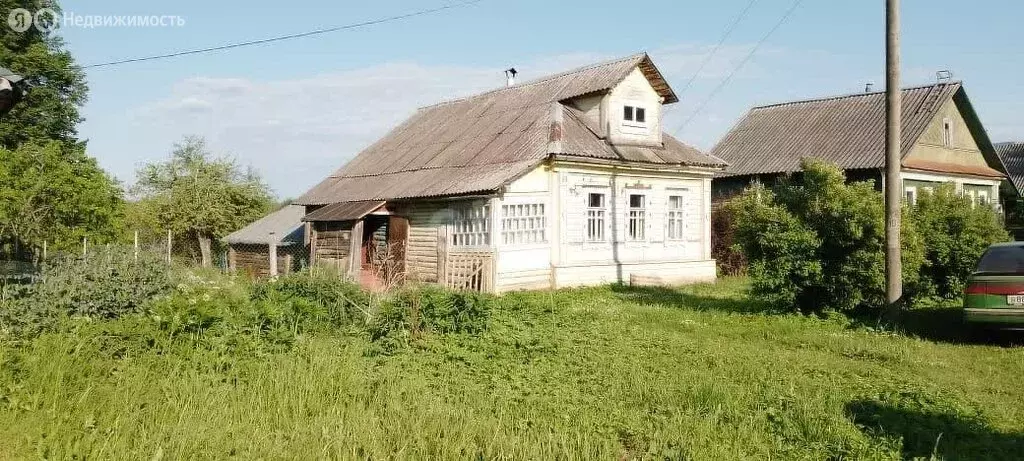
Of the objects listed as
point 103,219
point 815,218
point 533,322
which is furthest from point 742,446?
point 103,219

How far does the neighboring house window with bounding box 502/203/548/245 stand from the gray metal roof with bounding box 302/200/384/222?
3.89m

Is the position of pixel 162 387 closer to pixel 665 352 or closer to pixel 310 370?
pixel 310 370

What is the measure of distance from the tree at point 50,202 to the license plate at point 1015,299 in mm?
17443

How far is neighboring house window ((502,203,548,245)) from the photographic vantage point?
59.5 feet

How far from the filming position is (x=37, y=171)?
16.9 m

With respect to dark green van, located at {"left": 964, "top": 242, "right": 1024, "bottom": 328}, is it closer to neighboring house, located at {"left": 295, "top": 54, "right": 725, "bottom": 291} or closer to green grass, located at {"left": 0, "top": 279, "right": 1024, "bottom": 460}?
green grass, located at {"left": 0, "top": 279, "right": 1024, "bottom": 460}

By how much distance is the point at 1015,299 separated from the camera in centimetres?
993

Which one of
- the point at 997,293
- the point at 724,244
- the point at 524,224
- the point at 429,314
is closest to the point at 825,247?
the point at 997,293

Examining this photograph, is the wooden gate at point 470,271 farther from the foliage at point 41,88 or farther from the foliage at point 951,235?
the foliage at point 41,88

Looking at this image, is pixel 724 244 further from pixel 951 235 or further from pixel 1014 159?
pixel 1014 159

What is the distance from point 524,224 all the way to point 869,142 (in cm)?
1505

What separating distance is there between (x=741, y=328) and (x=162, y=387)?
8196 millimetres

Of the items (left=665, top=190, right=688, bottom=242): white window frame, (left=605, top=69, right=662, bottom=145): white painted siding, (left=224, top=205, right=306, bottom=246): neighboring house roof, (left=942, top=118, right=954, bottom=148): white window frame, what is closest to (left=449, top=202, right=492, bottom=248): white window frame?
(left=605, top=69, right=662, bottom=145): white painted siding

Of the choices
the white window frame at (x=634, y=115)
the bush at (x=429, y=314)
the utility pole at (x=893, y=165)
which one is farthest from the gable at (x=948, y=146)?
the bush at (x=429, y=314)
